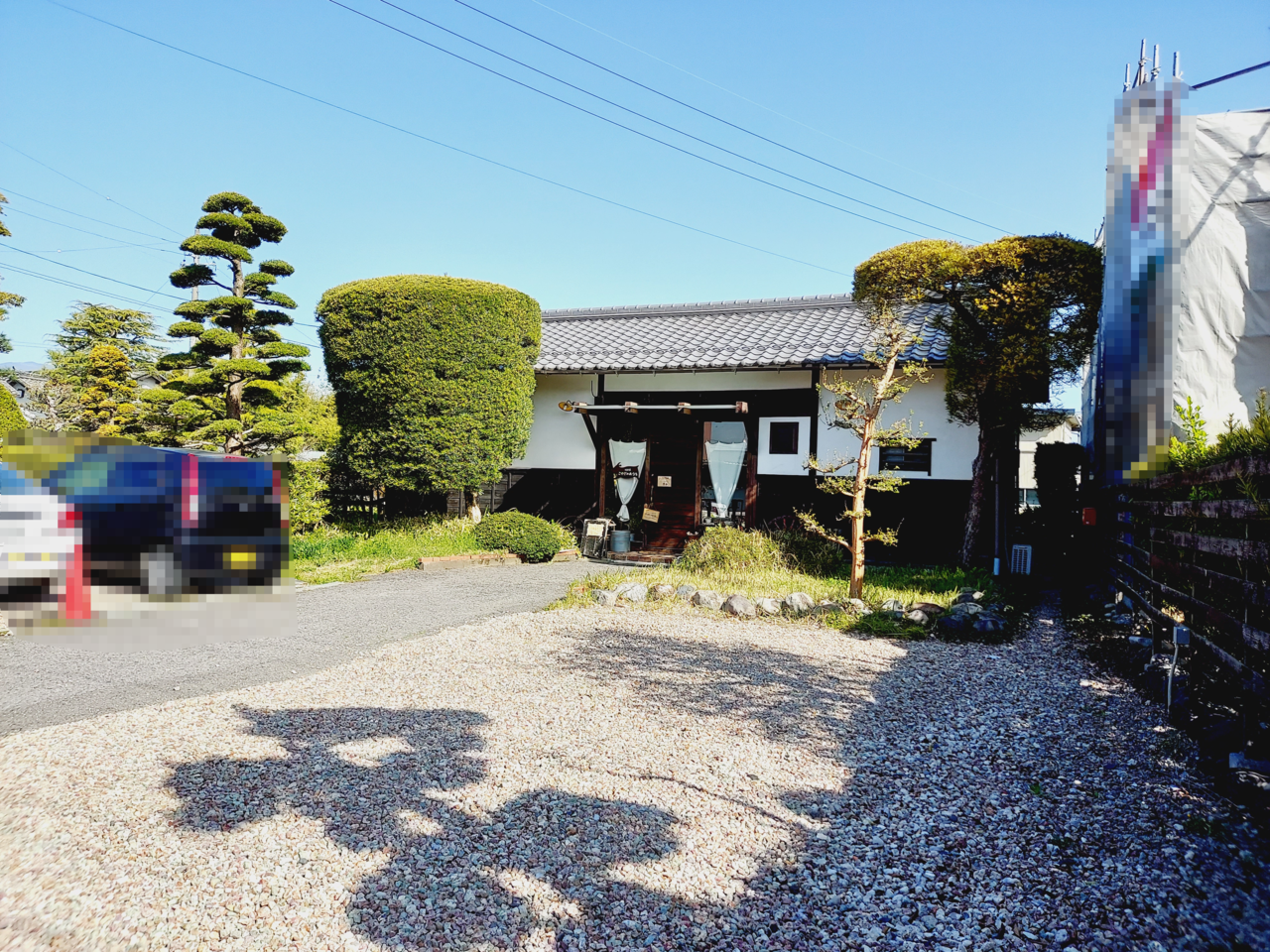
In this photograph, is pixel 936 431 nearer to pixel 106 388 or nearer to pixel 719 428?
pixel 719 428

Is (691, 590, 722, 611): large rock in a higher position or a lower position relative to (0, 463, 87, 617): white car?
lower

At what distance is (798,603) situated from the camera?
21.4 feet

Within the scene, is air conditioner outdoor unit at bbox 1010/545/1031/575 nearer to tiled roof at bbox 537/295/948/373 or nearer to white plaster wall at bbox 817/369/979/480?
white plaster wall at bbox 817/369/979/480

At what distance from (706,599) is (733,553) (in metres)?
1.40

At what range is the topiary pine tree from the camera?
928 cm

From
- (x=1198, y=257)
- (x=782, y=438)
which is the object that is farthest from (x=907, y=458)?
(x=1198, y=257)

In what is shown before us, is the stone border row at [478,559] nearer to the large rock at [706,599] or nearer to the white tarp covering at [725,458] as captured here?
the white tarp covering at [725,458]

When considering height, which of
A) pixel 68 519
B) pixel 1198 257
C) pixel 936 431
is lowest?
pixel 68 519

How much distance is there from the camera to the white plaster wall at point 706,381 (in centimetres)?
1071

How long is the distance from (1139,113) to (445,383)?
833 centimetres

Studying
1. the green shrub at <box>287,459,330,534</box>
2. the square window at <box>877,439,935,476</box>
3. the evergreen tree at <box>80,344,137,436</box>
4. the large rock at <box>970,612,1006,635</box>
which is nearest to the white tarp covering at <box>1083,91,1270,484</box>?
the large rock at <box>970,612,1006,635</box>

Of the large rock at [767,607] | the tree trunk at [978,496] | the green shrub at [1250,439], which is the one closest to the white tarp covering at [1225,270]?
the green shrub at [1250,439]

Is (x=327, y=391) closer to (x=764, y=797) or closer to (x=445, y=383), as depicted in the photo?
(x=445, y=383)

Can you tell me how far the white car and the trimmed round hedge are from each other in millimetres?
8938
